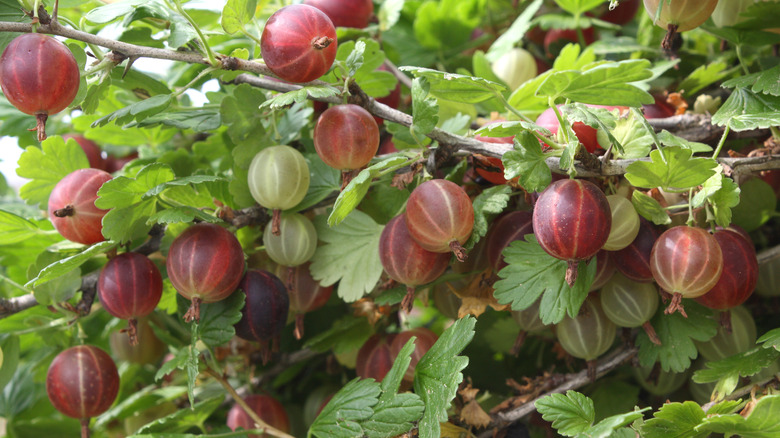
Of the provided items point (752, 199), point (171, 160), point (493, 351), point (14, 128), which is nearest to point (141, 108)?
point (171, 160)

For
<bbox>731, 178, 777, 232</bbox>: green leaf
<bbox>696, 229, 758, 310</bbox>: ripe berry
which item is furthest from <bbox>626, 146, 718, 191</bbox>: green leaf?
<bbox>731, 178, 777, 232</bbox>: green leaf

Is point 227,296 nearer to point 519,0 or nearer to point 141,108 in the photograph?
point 141,108

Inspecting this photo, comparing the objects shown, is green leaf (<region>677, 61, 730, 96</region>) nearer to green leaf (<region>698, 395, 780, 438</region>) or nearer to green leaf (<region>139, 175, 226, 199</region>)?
green leaf (<region>698, 395, 780, 438</region>)

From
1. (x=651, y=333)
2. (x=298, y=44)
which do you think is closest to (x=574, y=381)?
(x=651, y=333)

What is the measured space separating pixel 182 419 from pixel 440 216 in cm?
50

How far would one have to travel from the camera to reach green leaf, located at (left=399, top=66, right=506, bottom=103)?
0.63 m

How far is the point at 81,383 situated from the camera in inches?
31.4

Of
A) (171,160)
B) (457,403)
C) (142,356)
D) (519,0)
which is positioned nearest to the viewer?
(457,403)

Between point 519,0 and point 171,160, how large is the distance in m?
0.74

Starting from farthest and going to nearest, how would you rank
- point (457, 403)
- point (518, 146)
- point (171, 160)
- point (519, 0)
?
point (519, 0) → point (171, 160) → point (457, 403) → point (518, 146)

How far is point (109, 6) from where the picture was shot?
69 centimetres

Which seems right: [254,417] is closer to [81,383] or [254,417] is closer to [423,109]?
[81,383]

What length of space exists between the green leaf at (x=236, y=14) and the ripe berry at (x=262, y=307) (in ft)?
1.00

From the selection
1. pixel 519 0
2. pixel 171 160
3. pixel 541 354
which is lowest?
pixel 541 354
